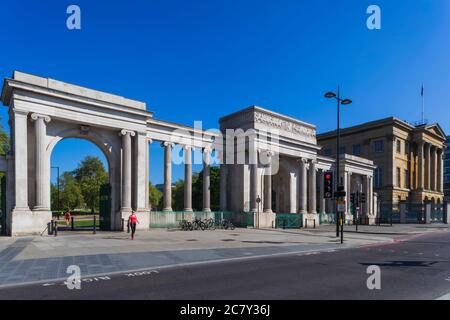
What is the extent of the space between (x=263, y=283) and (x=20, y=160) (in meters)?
19.2

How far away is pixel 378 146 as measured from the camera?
2859 inches

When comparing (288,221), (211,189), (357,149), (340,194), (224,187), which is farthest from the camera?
(357,149)

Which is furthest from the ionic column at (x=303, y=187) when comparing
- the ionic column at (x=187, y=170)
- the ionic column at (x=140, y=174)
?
the ionic column at (x=140, y=174)

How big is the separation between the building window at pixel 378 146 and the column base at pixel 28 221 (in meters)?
66.0

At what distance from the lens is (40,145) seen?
2294cm

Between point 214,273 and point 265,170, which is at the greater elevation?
point 265,170

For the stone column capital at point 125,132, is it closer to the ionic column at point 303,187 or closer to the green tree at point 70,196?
the ionic column at point 303,187

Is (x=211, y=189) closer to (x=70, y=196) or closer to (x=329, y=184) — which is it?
(x=70, y=196)

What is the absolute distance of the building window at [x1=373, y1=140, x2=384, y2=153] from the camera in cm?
7206

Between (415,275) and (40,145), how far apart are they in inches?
871

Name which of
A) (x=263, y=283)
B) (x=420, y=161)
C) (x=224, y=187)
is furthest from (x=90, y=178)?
(x=263, y=283)

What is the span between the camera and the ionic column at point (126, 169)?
89.2 ft
